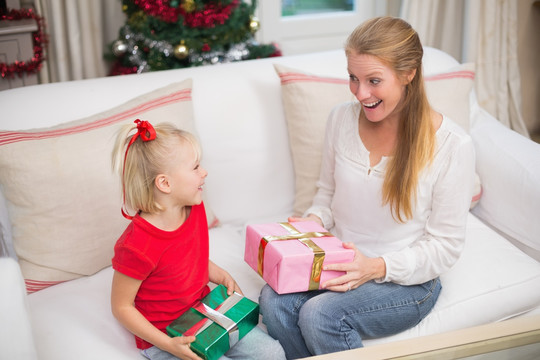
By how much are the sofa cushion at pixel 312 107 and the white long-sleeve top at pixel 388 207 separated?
0.15m

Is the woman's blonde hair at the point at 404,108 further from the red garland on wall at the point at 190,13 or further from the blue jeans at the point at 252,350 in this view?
the red garland on wall at the point at 190,13

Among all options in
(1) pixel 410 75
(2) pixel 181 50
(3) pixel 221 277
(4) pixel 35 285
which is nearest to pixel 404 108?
(1) pixel 410 75

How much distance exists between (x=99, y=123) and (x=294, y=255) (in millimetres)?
711

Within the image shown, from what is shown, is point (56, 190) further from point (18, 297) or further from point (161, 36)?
point (161, 36)

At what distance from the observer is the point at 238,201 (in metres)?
1.94

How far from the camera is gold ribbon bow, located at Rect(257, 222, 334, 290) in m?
1.37

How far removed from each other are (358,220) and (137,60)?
1.37 metres

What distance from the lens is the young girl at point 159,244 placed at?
130cm

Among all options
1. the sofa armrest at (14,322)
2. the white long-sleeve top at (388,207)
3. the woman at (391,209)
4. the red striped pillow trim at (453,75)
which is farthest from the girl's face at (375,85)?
the sofa armrest at (14,322)

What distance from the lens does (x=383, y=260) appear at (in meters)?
1.45

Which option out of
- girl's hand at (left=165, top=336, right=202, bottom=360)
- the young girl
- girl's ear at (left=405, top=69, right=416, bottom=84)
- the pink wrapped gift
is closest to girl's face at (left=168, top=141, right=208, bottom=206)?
the young girl

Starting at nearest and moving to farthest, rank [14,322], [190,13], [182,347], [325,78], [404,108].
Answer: [14,322] < [182,347] < [404,108] < [325,78] < [190,13]

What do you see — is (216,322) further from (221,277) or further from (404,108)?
(404,108)

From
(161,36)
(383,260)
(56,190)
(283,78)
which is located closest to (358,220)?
(383,260)
